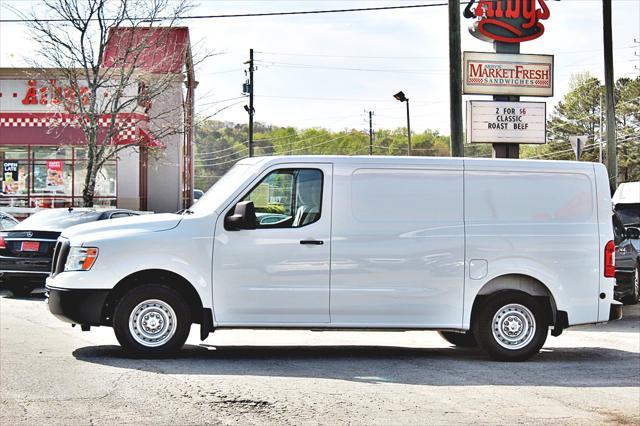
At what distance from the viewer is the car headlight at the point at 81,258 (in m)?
9.37

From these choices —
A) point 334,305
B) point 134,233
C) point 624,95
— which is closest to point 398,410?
point 334,305

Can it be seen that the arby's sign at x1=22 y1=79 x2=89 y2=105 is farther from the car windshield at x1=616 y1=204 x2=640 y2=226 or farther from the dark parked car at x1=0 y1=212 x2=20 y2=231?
the car windshield at x1=616 y1=204 x2=640 y2=226

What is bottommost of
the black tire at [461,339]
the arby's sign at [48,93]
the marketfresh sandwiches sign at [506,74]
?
the black tire at [461,339]

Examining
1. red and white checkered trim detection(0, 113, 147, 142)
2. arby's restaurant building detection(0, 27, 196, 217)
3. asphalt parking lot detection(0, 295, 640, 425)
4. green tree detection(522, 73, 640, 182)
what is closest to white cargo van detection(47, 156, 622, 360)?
asphalt parking lot detection(0, 295, 640, 425)

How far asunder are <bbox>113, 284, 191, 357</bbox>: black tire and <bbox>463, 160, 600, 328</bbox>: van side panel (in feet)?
9.77

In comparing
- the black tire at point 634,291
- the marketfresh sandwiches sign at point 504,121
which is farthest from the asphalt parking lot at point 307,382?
the marketfresh sandwiches sign at point 504,121

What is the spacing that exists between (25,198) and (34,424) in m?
27.4

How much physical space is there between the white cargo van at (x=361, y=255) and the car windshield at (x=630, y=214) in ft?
26.1

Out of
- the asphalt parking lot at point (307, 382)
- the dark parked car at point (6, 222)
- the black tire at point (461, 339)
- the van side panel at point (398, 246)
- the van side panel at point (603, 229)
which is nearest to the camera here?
the asphalt parking lot at point (307, 382)

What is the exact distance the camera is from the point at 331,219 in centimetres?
956

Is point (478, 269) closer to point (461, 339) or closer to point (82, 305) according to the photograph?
point (461, 339)

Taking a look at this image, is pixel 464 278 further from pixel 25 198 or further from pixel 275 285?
pixel 25 198

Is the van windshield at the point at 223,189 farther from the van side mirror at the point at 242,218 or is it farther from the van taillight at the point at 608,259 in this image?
the van taillight at the point at 608,259

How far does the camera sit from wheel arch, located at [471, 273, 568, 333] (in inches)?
388
